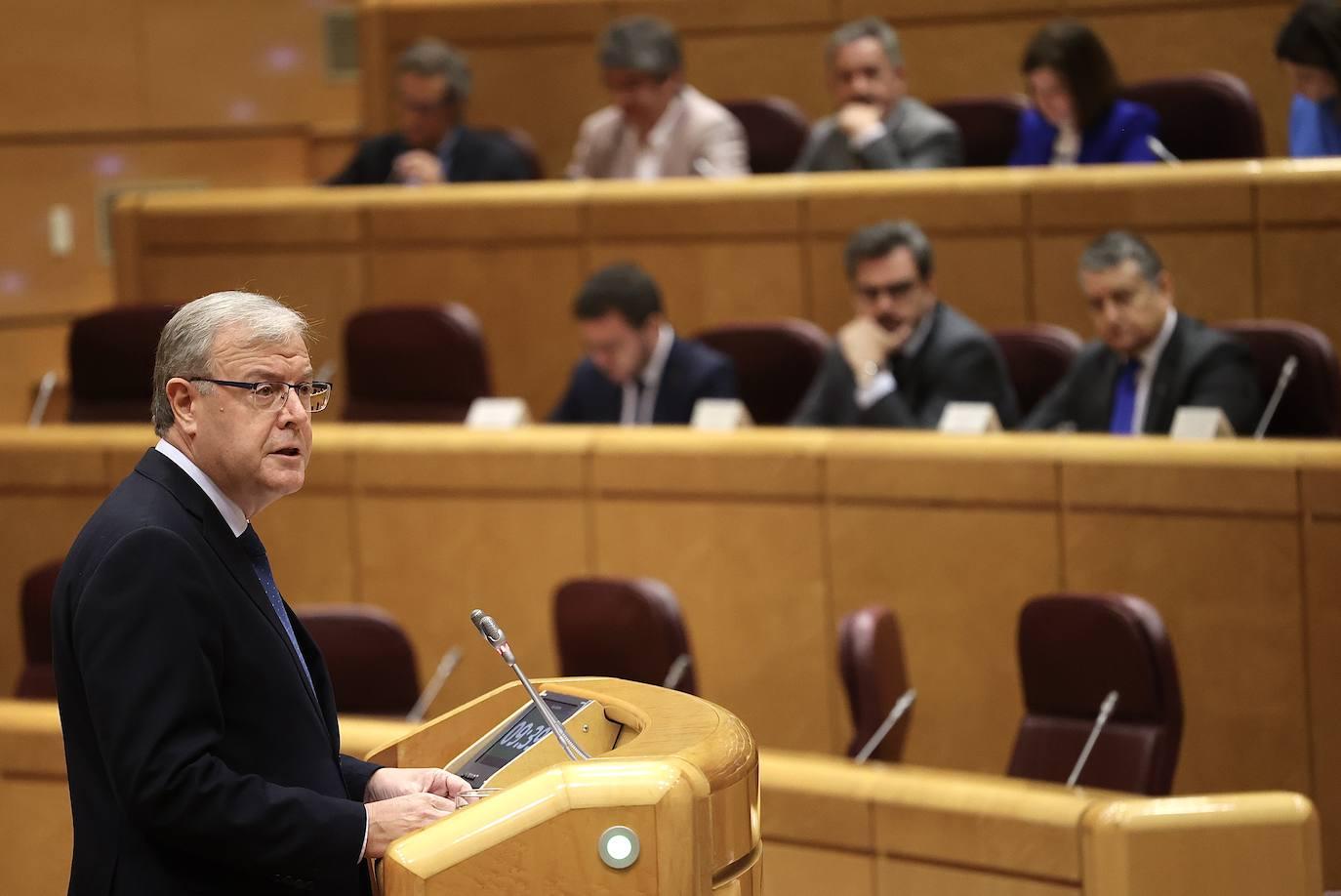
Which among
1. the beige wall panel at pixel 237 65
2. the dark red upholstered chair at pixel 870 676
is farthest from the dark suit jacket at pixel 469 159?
the dark red upholstered chair at pixel 870 676

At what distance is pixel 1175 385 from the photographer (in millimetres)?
2156

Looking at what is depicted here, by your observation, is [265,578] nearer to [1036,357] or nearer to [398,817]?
[398,817]

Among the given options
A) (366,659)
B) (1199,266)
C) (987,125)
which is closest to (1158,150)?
(1199,266)

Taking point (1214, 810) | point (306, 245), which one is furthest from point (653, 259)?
point (1214, 810)

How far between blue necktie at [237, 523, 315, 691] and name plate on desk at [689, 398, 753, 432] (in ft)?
4.26

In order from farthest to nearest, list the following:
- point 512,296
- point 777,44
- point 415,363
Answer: point 777,44 < point 512,296 < point 415,363

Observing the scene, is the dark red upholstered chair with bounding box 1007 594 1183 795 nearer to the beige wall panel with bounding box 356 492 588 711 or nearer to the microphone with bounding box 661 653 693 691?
the microphone with bounding box 661 653 693 691

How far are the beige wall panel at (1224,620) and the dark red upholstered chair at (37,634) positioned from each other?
121cm

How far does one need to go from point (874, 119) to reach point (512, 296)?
0.64 metres

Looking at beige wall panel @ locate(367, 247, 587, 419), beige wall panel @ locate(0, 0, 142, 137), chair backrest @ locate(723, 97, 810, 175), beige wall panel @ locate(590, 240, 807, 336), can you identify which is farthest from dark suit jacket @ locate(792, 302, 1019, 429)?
beige wall panel @ locate(0, 0, 142, 137)

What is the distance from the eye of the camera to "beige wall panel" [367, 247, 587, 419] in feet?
9.43

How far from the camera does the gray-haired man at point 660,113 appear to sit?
2.92 m

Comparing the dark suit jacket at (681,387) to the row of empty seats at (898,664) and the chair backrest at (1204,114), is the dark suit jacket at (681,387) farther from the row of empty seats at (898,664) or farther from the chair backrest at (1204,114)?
the chair backrest at (1204,114)

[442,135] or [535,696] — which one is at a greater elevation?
[442,135]
